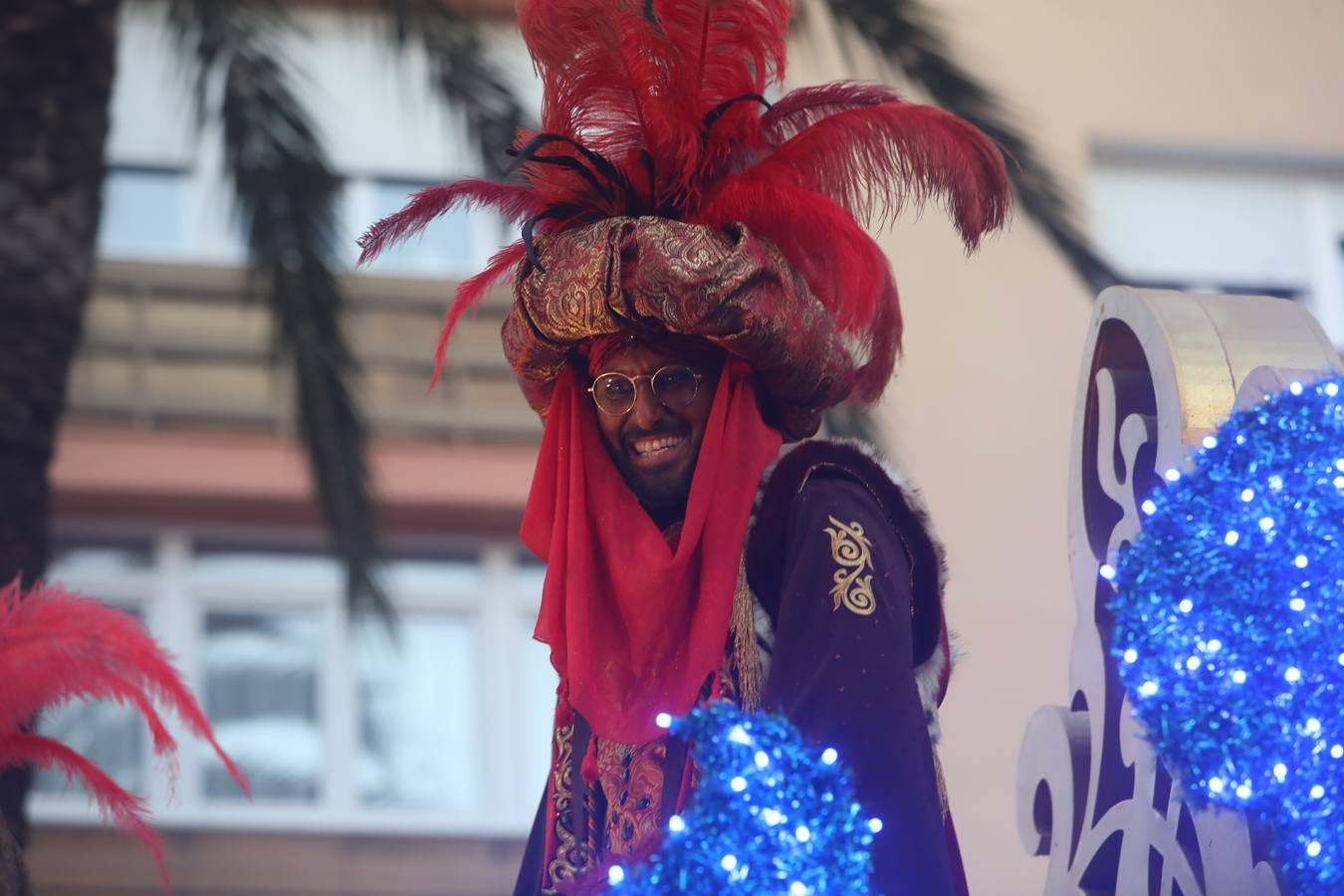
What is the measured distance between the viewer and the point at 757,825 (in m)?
2.41

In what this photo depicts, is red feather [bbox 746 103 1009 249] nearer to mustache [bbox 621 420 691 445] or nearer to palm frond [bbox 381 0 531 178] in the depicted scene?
mustache [bbox 621 420 691 445]

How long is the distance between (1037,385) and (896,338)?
16.7ft

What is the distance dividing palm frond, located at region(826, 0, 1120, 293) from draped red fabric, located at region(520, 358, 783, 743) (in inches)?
93.5

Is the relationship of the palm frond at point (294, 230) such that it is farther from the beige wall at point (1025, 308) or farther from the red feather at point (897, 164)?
the red feather at point (897, 164)

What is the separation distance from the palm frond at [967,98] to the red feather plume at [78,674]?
9.10ft

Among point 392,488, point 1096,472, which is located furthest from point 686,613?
point 392,488

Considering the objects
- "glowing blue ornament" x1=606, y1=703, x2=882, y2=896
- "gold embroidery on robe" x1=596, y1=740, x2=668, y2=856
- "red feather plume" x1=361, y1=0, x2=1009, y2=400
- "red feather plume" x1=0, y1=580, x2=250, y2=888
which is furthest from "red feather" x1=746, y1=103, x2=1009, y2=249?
"red feather plume" x1=0, y1=580, x2=250, y2=888

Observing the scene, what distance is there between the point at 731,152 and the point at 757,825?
1364 mm

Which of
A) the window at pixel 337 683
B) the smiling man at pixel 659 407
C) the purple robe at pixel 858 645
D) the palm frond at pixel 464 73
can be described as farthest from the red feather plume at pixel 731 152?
the window at pixel 337 683

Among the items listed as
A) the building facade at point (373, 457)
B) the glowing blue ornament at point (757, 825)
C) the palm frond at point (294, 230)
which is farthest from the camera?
the building facade at point (373, 457)

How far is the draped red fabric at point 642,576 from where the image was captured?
121 inches

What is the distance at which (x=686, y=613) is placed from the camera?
3115 millimetres

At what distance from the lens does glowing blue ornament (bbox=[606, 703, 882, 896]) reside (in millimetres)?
2391

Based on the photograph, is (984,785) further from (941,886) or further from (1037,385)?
(941,886)
